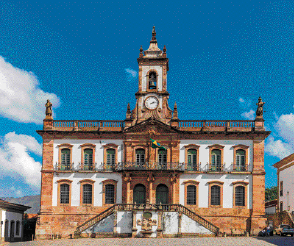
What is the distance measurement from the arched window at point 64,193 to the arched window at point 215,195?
543 inches

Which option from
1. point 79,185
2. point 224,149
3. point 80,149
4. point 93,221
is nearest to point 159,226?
point 93,221

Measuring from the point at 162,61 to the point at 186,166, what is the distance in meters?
10.9

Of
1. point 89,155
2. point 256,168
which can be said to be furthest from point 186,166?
point 89,155

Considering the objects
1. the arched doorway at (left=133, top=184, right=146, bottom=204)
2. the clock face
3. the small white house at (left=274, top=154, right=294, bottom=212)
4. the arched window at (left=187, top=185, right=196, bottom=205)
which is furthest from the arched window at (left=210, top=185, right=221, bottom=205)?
the small white house at (left=274, top=154, right=294, bottom=212)

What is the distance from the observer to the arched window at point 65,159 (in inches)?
1670

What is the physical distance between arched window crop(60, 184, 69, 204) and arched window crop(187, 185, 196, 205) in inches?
457

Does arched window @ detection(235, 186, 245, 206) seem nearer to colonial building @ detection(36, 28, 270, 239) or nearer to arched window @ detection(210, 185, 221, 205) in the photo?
colonial building @ detection(36, 28, 270, 239)

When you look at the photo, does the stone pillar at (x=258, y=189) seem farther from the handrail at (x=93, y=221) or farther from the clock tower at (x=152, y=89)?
the handrail at (x=93, y=221)

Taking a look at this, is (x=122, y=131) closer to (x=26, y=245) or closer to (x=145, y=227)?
(x=145, y=227)

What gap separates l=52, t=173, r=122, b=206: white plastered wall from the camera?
41750 millimetres

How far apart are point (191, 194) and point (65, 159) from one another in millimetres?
12659

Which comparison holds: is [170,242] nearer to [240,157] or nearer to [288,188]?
[240,157]

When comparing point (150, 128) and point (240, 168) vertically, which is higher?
point (150, 128)

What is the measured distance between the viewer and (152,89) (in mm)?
43875
